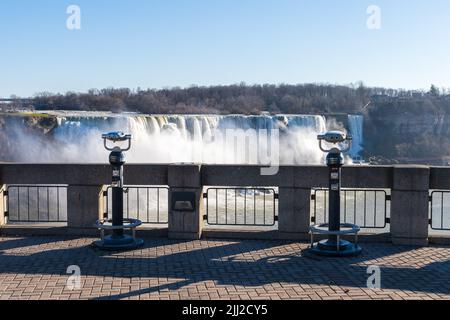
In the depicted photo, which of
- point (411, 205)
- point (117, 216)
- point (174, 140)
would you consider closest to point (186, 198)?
point (117, 216)

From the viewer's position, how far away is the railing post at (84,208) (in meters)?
10.3

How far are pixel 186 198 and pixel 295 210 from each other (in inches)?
74.8

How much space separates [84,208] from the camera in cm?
1028

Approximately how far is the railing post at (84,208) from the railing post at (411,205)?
16.9 ft

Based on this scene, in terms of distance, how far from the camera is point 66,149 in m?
40.6

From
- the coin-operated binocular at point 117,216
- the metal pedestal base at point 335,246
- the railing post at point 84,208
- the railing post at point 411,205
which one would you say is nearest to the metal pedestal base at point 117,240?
the coin-operated binocular at point 117,216

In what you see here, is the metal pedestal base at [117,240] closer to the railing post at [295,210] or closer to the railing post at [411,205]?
the railing post at [295,210]

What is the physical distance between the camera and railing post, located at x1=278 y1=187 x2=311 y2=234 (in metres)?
9.92

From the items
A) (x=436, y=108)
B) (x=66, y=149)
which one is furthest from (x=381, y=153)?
(x=66, y=149)

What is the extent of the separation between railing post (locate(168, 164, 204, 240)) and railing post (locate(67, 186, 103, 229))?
1.37m

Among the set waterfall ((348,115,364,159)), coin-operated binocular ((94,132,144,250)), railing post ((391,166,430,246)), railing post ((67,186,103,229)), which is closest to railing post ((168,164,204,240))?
coin-operated binocular ((94,132,144,250))

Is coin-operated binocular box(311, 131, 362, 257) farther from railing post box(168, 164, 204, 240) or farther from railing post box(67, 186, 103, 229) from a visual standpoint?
railing post box(67, 186, 103, 229)

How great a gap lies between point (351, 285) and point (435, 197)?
21.4 m

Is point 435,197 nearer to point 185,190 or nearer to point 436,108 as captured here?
point 185,190
